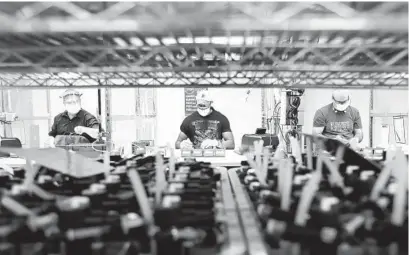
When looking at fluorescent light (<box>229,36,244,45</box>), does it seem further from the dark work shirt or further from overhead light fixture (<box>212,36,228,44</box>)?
the dark work shirt

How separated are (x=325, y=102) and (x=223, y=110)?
2.02 m

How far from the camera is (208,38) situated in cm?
169

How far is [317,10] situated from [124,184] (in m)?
1.11

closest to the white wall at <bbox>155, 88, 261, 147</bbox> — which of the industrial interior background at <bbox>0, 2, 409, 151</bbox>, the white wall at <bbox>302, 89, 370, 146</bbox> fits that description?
the white wall at <bbox>302, 89, 370, 146</bbox>

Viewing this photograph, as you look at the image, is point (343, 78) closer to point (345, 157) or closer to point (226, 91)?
point (345, 157)

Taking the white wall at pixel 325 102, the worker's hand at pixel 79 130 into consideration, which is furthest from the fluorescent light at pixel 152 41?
the white wall at pixel 325 102

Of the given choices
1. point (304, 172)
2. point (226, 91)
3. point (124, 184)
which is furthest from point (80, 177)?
point (226, 91)

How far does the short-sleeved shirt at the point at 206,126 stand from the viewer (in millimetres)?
4652

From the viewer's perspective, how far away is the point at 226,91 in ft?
23.9

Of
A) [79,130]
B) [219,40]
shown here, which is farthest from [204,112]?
[219,40]

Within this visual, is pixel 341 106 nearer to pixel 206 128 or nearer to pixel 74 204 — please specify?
pixel 206 128

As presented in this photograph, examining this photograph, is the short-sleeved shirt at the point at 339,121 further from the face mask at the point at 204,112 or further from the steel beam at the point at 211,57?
the steel beam at the point at 211,57

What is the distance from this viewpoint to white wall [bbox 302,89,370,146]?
658cm

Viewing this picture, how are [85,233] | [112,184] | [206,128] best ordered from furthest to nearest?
[206,128] → [112,184] → [85,233]
